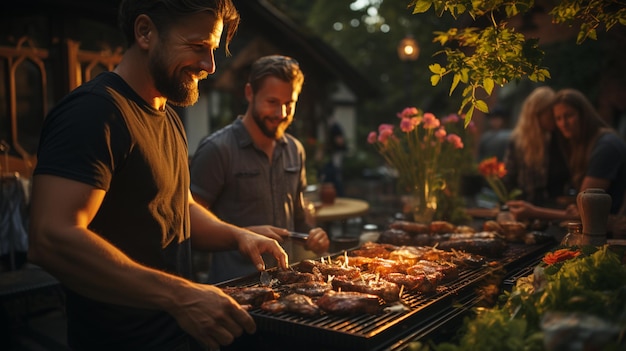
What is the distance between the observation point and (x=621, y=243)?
2.99 metres

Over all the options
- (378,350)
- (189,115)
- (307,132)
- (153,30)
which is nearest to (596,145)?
(378,350)

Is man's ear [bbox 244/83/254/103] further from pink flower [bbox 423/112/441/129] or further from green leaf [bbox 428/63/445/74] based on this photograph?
green leaf [bbox 428/63/445/74]

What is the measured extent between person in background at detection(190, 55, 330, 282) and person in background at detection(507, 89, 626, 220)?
7.24 ft

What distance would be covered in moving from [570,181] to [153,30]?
494 cm

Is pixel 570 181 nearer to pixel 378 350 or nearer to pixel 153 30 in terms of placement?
pixel 378 350

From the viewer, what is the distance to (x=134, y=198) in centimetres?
234

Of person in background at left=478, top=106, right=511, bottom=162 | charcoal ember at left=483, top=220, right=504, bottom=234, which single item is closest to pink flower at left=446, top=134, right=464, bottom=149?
charcoal ember at left=483, top=220, right=504, bottom=234

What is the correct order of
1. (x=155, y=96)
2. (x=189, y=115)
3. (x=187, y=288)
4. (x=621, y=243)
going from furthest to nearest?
1. (x=189, y=115)
2. (x=621, y=243)
3. (x=155, y=96)
4. (x=187, y=288)

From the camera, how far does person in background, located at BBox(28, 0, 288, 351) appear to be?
76.3 inches

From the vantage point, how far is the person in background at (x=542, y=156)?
5773 millimetres

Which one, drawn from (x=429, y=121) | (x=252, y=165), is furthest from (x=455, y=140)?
(x=252, y=165)

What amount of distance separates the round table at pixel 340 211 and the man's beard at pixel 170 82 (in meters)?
4.25

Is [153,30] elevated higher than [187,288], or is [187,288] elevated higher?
[153,30]

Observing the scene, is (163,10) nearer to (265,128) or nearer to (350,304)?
(350,304)
